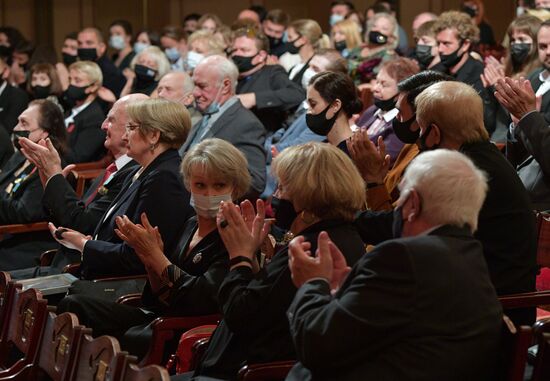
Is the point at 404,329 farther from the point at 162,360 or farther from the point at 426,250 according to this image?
the point at 162,360

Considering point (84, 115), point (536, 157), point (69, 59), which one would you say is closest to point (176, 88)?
point (84, 115)

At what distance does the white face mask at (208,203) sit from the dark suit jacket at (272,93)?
298cm

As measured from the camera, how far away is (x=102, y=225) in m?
4.57

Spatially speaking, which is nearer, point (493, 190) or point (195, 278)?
point (493, 190)

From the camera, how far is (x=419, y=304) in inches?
95.3

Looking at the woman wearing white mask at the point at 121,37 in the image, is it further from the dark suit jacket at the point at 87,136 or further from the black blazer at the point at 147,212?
the black blazer at the point at 147,212

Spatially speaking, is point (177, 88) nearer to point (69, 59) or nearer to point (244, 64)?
point (244, 64)

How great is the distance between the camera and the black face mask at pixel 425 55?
7.43 m

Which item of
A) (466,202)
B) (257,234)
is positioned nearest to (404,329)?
(466,202)

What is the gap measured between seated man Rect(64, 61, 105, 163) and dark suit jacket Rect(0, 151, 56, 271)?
147cm

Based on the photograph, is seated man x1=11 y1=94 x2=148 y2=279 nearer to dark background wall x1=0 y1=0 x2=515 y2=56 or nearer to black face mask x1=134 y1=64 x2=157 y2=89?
black face mask x1=134 y1=64 x2=157 y2=89

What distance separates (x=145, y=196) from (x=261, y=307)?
140 cm

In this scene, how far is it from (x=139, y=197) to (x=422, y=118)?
1.37 metres

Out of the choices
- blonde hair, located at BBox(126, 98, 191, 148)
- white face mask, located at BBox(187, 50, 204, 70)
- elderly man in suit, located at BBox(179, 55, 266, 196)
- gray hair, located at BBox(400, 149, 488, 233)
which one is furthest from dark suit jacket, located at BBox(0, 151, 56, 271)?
gray hair, located at BBox(400, 149, 488, 233)
